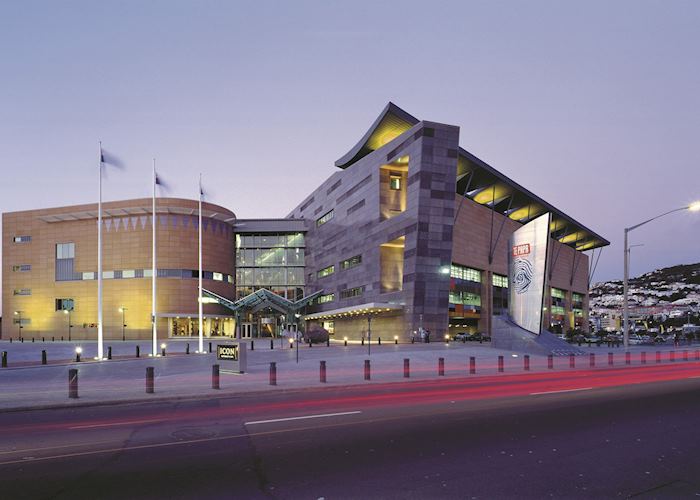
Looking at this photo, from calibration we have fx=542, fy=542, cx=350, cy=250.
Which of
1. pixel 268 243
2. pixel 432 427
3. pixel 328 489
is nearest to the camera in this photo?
pixel 328 489

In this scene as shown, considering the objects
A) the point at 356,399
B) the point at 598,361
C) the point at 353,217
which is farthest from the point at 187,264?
the point at 356,399

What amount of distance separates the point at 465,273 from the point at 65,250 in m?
63.8

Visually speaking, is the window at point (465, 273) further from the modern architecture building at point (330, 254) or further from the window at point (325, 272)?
the window at point (325, 272)

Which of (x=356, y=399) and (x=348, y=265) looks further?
(x=348, y=265)

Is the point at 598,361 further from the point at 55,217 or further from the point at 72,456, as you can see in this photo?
the point at 55,217

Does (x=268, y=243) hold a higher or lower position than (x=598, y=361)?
higher

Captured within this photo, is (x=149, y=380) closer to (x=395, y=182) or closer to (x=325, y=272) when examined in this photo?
(x=395, y=182)

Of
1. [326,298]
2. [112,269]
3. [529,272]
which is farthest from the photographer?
[326,298]

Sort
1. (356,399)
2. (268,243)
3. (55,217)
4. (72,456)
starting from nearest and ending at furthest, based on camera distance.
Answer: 1. (72,456)
2. (356,399)
3. (55,217)
4. (268,243)

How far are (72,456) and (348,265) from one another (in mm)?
73492

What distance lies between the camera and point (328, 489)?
6.61 m

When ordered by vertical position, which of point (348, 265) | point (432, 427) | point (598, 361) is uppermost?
point (348, 265)

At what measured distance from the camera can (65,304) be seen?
8538 centimetres

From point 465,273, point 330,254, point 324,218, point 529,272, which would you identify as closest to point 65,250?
point 324,218
